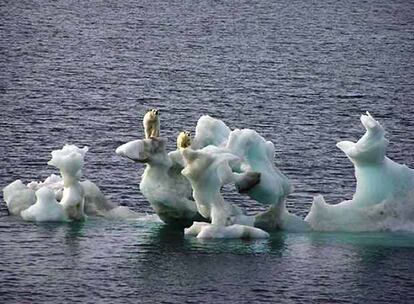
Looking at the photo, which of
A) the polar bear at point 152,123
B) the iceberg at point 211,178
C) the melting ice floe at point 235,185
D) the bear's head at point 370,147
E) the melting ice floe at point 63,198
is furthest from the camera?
the melting ice floe at point 63,198

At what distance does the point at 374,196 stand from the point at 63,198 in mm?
13029

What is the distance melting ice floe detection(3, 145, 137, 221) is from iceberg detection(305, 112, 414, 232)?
9666 mm

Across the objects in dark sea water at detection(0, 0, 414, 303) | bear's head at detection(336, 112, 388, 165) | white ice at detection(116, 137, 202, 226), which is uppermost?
bear's head at detection(336, 112, 388, 165)

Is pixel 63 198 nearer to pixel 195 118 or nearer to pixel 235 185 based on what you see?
pixel 235 185

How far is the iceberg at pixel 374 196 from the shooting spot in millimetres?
64438

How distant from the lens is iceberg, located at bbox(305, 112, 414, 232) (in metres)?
64.4

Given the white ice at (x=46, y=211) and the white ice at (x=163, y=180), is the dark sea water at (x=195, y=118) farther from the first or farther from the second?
the white ice at (x=163, y=180)

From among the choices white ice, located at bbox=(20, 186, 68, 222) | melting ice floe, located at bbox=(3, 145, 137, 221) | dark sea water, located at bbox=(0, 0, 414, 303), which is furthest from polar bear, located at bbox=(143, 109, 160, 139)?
white ice, located at bbox=(20, 186, 68, 222)

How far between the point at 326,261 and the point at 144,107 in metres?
51.8

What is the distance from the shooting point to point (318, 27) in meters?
177

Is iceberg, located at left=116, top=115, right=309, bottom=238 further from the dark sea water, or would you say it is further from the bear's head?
the bear's head

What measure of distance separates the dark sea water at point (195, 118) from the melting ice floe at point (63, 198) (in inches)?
26.0

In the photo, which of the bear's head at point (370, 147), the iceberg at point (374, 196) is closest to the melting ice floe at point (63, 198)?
the iceberg at point (374, 196)

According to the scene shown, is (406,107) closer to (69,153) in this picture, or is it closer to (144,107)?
(144,107)
